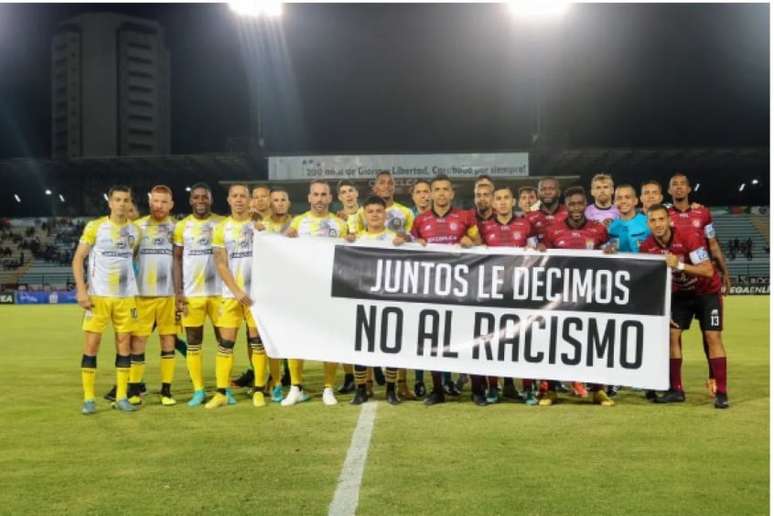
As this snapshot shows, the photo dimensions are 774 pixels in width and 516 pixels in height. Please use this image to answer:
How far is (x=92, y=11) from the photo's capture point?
88812mm

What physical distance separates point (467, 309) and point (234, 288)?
2.02 meters

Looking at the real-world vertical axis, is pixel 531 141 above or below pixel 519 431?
above

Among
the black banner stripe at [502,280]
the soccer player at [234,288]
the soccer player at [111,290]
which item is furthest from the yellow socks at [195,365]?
the black banner stripe at [502,280]

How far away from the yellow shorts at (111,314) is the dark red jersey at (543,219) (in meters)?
3.64

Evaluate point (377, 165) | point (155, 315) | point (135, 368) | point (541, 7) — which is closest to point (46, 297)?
point (377, 165)

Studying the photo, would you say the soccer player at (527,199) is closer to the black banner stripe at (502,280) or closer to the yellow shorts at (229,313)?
the black banner stripe at (502,280)

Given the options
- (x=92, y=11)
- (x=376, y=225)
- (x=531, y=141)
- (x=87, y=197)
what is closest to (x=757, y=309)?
(x=376, y=225)

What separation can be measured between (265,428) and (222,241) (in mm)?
1891

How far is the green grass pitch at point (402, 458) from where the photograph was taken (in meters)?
3.51

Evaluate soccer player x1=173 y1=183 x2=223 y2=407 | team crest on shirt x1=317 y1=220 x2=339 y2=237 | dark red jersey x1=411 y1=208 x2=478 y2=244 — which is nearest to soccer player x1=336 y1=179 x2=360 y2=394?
team crest on shirt x1=317 y1=220 x2=339 y2=237

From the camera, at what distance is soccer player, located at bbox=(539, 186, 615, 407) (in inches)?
246

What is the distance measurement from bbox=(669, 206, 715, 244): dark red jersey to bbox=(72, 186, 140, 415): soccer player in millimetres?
4728

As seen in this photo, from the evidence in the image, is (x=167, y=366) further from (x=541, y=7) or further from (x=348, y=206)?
(x=541, y=7)

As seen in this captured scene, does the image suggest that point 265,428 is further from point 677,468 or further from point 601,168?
point 601,168
